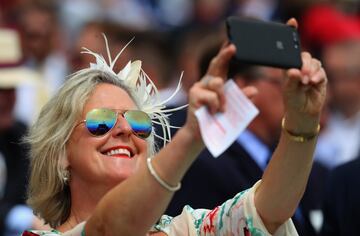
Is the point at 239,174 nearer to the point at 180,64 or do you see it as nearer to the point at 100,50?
the point at 100,50

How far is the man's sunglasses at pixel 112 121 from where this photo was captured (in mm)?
4047

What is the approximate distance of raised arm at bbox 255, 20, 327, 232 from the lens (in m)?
3.38

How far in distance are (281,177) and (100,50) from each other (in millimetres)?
5160

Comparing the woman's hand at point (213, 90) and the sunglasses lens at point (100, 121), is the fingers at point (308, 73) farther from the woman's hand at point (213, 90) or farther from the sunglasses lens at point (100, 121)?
the sunglasses lens at point (100, 121)

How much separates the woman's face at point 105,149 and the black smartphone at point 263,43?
2.92 feet

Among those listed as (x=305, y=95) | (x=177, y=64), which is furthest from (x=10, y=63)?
(x=305, y=95)

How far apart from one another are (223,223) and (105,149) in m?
0.51

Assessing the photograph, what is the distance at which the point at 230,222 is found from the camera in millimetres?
3836

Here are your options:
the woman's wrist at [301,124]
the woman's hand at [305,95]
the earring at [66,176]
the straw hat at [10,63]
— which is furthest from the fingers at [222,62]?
the straw hat at [10,63]

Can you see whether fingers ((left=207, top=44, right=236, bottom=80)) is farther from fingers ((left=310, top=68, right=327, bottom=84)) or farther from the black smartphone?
fingers ((left=310, top=68, right=327, bottom=84))

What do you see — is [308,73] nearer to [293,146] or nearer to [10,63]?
[293,146]

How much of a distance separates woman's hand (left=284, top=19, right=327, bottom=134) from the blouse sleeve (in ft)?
1.15

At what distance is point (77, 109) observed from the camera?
4164mm

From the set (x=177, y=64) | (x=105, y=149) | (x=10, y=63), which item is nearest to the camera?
(x=105, y=149)
